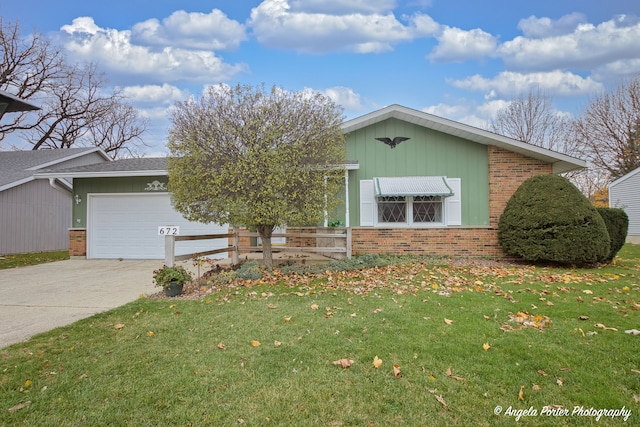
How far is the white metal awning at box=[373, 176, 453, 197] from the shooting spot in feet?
33.4

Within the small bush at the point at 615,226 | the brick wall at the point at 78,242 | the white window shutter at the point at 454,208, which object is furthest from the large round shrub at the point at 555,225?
the brick wall at the point at 78,242

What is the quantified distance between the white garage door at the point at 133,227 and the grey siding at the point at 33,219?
290 centimetres

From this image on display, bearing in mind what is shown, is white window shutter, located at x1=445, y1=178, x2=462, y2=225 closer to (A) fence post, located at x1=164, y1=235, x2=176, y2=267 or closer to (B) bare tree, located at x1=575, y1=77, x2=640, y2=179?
(A) fence post, located at x1=164, y1=235, x2=176, y2=267

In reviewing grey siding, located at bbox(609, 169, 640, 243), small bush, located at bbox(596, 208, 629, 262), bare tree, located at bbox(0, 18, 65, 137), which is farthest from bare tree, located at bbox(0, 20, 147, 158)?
grey siding, located at bbox(609, 169, 640, 243)

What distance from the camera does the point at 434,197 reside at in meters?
10.7

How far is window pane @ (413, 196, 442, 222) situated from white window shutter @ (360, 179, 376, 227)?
1.26 m

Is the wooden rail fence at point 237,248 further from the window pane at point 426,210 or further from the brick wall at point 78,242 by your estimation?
the brick wall at point 78,242

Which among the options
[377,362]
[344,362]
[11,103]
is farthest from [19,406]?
[11,103]

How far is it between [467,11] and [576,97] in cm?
1662

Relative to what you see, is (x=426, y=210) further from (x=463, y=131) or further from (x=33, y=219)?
(x=33, y=219)

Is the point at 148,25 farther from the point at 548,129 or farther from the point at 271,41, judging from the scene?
the point at 548,129

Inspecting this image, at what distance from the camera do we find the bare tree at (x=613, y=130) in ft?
70.7

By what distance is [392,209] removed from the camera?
10844mm

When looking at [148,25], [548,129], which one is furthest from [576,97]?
[148,25]
